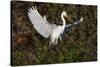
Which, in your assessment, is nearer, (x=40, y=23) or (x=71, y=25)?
(x=40, y=23)

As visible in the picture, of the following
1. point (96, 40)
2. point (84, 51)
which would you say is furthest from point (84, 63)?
point (96, 40)

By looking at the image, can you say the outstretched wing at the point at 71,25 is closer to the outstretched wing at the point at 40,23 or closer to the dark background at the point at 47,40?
the dark background at the point at 47,40

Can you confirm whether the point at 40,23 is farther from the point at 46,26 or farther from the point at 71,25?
the point at 71,25

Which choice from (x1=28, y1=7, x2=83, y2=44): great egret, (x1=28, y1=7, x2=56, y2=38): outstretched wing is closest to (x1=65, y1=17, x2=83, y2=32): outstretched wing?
(x1=28, y1=7, x2=83, y2=44): great egret

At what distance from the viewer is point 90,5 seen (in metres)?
2.49

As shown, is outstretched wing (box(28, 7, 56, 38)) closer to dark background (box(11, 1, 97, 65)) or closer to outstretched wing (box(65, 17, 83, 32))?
dark background (box(11, 1, 97, 65))

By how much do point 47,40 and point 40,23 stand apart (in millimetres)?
193

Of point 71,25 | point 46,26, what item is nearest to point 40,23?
point 46,26

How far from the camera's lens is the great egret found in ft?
7.34

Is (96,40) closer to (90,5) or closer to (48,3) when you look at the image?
(90,5)

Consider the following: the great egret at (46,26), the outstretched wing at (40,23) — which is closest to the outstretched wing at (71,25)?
the great egret at (46,26)

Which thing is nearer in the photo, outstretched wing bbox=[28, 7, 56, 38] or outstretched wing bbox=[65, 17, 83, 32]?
outstretched wing bbox=[28, 7, 56, 38]

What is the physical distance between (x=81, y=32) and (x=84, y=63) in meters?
0.35

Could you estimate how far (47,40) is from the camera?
7.52 feet
